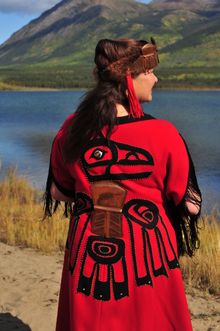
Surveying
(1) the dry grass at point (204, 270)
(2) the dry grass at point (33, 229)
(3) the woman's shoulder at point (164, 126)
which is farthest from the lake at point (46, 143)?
(3) the woman's shoulder at point (164, 126)

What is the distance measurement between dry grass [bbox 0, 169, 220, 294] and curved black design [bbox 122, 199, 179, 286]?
2727 millimetres

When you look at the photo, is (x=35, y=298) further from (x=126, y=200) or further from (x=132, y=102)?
(x=132, y=102)

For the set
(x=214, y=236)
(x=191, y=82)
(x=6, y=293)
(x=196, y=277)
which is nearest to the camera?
(x=6, y=293)

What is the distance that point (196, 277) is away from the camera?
4973mm

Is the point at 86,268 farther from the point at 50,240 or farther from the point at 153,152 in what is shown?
the point at 50,240

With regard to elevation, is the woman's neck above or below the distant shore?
below

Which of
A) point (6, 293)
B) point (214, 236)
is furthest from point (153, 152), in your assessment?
point (214, 236)

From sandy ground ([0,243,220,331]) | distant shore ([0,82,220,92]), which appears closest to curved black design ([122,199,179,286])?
sandy ground ([0,243,220,331])

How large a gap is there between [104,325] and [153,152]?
690mm

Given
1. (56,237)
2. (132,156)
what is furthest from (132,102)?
(56,237)

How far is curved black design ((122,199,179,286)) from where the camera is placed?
2.16 m

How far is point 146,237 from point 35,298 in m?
2.55

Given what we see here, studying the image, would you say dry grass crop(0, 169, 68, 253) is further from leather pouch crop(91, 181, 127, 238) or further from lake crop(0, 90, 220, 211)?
leather pouch crop(91, 181, 127, 238)

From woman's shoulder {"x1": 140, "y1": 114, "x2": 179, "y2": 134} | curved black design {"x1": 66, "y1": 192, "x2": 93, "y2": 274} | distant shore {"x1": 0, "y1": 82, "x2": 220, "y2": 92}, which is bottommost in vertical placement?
curved black design {"x1": 66, "y1": 192, "x2": 93, "y2": 274}
